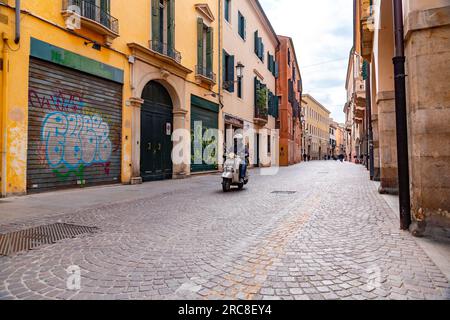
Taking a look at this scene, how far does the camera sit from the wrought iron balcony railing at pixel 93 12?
855 cm

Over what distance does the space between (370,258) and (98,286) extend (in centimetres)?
279

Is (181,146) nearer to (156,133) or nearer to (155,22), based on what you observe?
(156,133)

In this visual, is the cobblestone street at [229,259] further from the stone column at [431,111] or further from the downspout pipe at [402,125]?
the stone column at [431,111]

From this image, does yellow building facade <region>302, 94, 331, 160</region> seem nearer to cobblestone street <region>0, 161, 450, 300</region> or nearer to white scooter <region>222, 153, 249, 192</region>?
white scooter <region>222, 153, 249, 192</region>

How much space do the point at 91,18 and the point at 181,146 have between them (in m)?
6.88

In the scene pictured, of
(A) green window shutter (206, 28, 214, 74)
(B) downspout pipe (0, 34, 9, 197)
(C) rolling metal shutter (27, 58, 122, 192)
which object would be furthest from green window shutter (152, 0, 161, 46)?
(B) downspout pipe (0, 34, 9, 197)

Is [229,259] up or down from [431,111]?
down

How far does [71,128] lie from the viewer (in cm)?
877

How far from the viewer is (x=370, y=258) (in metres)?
3.24

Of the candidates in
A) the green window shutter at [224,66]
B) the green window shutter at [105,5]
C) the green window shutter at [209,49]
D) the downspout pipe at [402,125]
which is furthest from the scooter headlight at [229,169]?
the green window shutter at [224,66]

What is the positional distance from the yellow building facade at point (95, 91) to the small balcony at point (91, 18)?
0.10ft

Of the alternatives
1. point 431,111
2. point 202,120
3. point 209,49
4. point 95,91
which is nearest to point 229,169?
point 95,91

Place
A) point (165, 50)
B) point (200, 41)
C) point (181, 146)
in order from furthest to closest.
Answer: point (200, 41)
point (181, 146)
point (165, 50)

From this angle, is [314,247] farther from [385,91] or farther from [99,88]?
[99,88]
